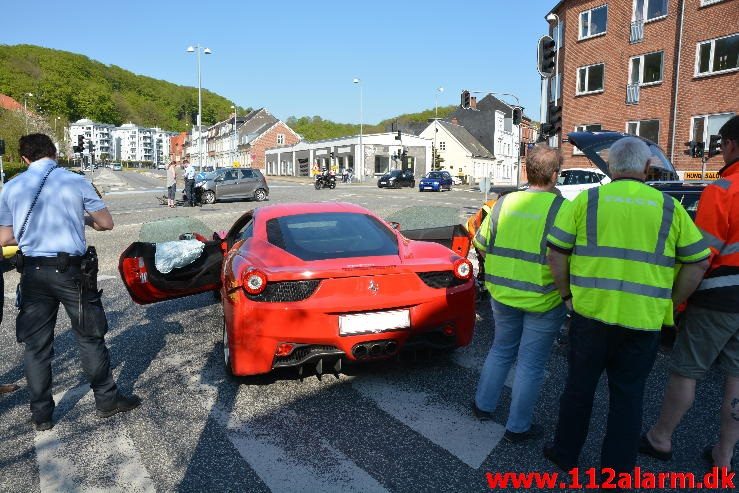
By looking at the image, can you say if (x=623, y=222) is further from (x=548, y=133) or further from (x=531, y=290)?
(x=548, y=133)

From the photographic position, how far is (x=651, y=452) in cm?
306

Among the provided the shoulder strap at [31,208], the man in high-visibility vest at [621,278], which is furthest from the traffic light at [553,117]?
the shoulder strap at [31,208]

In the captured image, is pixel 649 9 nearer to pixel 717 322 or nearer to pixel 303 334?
pixel 717 322

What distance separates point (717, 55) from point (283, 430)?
92.0 feet

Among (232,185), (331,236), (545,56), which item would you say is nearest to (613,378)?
(331,236)

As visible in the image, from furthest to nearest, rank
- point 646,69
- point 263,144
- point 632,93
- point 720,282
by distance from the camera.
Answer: point 263,144 < point 632,93 < point 646,69 < point 720,282

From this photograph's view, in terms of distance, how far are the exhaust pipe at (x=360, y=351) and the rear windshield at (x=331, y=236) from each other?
2.23ft

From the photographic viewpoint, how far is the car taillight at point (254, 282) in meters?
3.71

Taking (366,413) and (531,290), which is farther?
(366,413)

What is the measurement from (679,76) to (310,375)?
27.9 m

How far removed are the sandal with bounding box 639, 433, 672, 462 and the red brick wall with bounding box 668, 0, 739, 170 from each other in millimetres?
24479

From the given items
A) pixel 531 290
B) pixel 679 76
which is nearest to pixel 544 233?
pixel 531 290

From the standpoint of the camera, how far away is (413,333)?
395 cm

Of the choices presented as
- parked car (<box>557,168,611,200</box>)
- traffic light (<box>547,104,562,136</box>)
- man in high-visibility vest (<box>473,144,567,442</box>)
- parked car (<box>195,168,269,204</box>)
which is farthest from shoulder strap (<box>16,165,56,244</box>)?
parked car (<box>195,168,269,204</box>)
